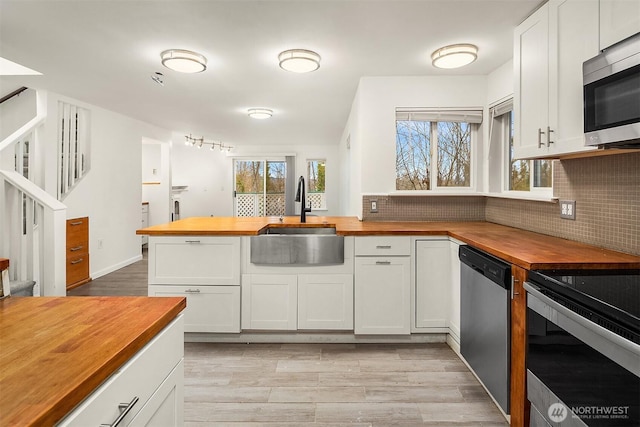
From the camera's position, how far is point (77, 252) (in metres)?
4.45

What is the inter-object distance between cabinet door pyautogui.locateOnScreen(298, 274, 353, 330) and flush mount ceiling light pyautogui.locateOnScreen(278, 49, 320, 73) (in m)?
1.67

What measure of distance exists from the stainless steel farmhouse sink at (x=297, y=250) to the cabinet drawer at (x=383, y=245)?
156 millimetres

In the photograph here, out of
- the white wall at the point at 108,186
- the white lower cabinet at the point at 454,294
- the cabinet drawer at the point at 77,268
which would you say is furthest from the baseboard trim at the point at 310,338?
the white wall at the point at 108,186

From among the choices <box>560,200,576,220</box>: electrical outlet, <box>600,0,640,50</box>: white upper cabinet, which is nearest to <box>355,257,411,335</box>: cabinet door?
<box>560,200,576,220</box>: electrical outlet

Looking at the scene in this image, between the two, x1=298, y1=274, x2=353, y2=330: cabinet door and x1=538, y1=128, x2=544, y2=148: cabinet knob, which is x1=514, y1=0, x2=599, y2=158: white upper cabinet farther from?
x1=298, y1=274, x2=353, y2=330: cabinet door

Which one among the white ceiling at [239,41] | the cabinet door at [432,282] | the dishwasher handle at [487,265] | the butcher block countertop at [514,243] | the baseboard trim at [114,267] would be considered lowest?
the baseboard trim at [114,267]

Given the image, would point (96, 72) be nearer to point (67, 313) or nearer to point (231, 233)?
point (231, 233)

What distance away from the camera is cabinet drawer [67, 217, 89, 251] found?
4.31m

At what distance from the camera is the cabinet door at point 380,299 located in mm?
2773

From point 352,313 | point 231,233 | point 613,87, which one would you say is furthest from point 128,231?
point 613,87

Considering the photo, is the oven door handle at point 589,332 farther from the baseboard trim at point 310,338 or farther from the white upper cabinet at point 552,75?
the baseboard trim at point 310,338

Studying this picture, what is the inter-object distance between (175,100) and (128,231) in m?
2.43

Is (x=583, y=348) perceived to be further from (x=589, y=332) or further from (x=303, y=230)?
(x=303, y=230)

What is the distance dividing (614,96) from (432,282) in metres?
1.69
